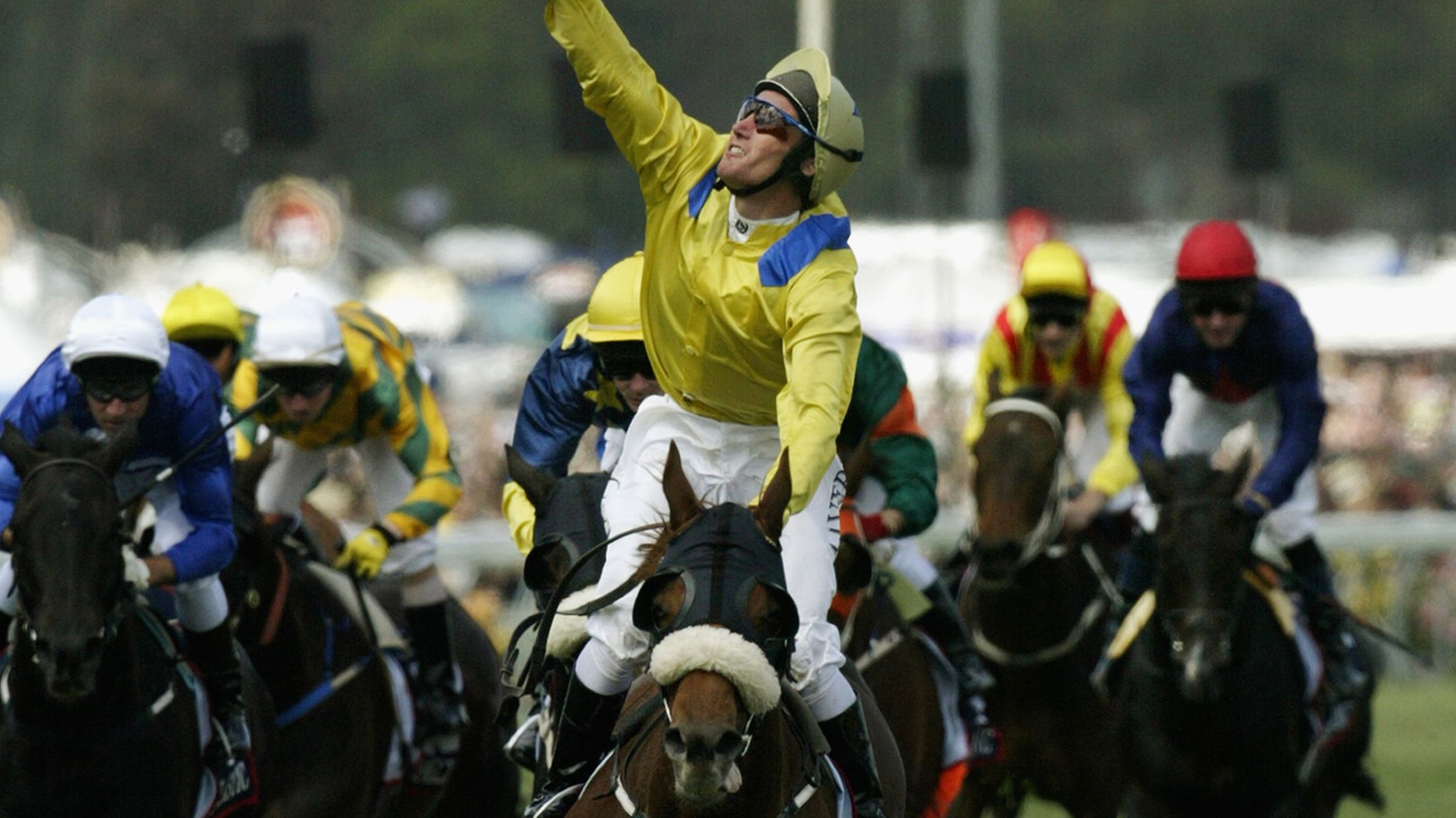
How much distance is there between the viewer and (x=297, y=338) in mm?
8406

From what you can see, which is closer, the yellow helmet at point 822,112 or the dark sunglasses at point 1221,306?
the yellow helmet at point 822,112

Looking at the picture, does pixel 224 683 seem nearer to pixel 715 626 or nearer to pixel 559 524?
pixel 559 524

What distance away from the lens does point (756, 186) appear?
5652 mm

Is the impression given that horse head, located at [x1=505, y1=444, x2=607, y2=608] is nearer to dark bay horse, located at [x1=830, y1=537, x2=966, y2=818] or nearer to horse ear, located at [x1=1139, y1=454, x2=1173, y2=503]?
dark bay horse, located at [x1=830, y1=537, x2=966, y2=818]

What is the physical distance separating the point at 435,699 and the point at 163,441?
1915 mm

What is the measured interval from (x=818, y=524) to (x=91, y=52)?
32.9 m

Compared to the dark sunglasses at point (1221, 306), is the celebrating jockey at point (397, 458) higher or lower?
lower

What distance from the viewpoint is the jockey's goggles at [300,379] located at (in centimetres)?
846

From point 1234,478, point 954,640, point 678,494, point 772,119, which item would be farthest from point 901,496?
point 678,494

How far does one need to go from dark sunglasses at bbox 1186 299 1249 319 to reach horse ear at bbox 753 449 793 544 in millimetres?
4059

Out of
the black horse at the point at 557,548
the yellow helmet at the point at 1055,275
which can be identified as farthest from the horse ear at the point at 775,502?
the yellow helmet at the point at 1055,275

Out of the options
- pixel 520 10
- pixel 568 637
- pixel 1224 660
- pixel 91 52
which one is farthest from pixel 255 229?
pixel 520 10

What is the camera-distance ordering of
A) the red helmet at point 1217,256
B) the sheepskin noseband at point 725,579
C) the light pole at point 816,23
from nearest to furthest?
1. the sheepskin noseband at point 725,579
2. the red helmet at point 1217,256
3. the light pole at point 816,23

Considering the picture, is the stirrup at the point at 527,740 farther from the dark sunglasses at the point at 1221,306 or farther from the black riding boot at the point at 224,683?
the dark sunglasses at the point at 1221,306
